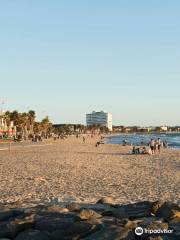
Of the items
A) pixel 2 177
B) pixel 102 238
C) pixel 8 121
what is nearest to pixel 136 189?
pixel 2 177

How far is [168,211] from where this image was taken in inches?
334

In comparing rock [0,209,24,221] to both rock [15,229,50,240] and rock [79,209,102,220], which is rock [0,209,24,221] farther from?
rock [79,209,102,220]

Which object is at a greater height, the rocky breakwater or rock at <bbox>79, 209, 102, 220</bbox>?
rock at <bbox>79, 209, 102, 220</bbox>

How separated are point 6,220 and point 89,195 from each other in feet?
23.0

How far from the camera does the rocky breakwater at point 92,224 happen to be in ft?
23.3

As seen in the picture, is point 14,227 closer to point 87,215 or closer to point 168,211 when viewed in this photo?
point 87,215

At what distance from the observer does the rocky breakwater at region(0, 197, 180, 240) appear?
7098 millimetres

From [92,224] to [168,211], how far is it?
1.71 m

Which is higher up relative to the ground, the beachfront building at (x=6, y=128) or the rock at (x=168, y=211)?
the beachfront building at (x=6, y=128)

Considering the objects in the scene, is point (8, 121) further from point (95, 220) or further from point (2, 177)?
point (95, 220)

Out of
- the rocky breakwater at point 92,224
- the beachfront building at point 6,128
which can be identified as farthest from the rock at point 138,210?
the beachfront building at point 6,128

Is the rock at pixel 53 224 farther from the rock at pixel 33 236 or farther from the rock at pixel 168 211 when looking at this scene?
the rock at pixel 168 211

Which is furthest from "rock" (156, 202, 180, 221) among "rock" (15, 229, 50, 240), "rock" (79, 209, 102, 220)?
"rock" (15, 229, 50, 240)

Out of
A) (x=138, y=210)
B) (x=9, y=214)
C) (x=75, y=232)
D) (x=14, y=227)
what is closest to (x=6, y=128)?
(x=9, y=214)
